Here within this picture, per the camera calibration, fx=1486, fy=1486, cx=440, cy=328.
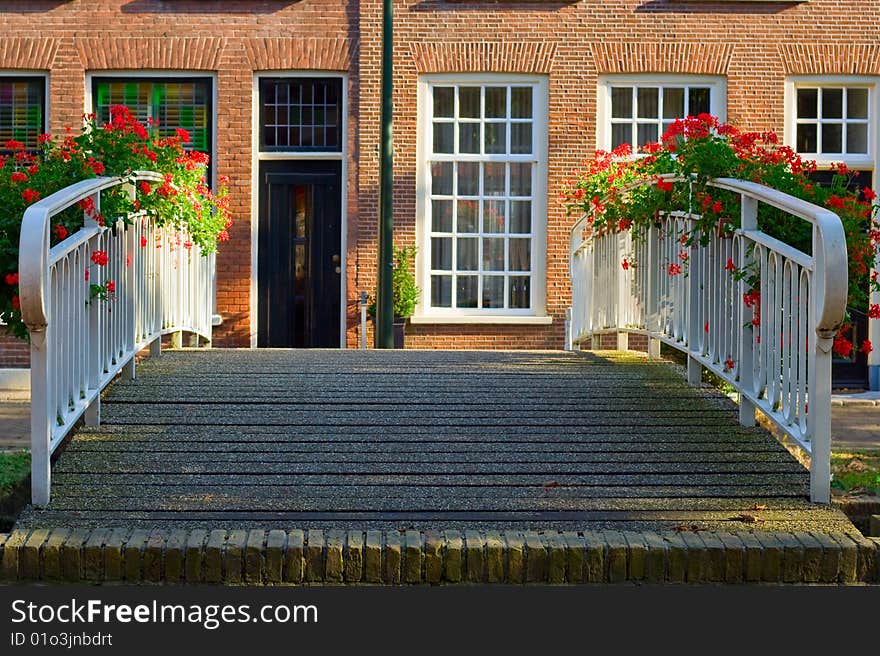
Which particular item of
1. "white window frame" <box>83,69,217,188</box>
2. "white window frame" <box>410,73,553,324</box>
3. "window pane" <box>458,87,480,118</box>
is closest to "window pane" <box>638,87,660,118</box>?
"white window frame" <box>410,73,553,324</box>

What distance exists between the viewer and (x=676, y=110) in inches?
667

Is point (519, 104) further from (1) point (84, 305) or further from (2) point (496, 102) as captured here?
(1) point (84, 305)

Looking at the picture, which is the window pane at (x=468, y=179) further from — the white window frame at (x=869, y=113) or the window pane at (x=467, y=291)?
the white window frame at (x=869, y=113)

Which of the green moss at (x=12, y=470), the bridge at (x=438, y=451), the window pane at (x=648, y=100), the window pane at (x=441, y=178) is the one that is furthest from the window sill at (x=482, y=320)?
the green moss at (x=12, y=470)

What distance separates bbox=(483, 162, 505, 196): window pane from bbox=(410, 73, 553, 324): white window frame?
0.36ft

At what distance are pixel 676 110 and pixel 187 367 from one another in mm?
10018

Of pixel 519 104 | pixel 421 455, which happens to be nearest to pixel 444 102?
pixel 519 104

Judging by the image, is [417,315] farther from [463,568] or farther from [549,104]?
[463,568]

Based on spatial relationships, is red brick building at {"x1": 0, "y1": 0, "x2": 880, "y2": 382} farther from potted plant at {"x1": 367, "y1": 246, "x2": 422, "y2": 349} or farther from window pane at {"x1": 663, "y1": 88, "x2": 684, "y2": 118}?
potted plant at {"x1": 367, "y1": 246, "x2": 422, "y2": 349}

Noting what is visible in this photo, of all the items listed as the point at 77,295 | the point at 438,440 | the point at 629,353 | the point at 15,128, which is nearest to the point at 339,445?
the point at 438,440

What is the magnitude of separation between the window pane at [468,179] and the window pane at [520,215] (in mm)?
455

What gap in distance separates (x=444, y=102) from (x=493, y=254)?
5.98ft

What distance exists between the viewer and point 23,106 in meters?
17.0

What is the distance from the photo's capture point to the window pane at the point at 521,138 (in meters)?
16.9
